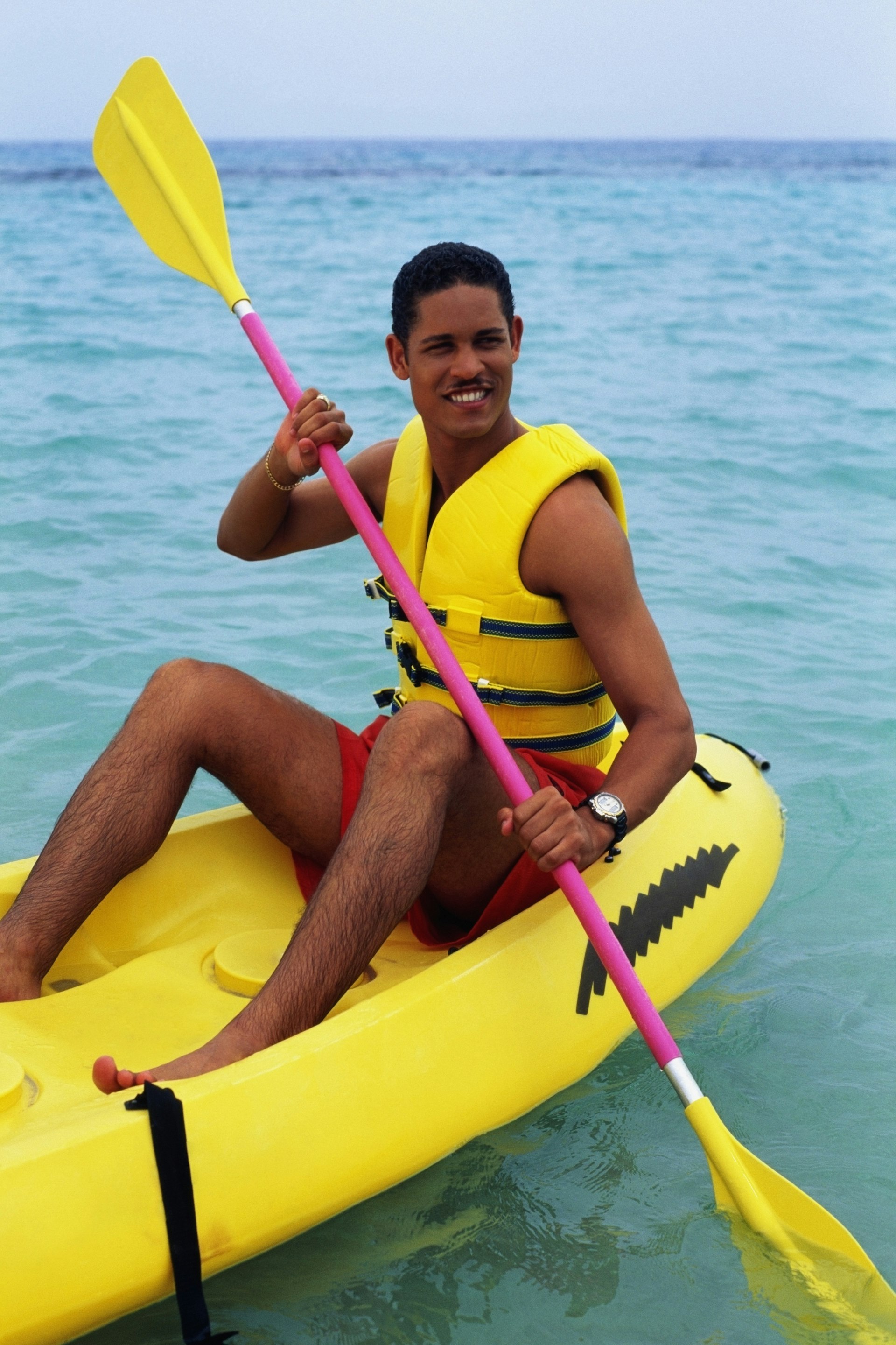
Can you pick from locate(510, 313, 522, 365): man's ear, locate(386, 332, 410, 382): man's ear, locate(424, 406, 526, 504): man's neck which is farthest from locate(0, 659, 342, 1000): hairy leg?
locate(510, 313, 522, 365): man's ear

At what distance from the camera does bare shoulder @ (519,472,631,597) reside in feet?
7.42

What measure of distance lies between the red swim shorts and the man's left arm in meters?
0.17

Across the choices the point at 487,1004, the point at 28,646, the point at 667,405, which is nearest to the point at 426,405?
the point at 487,1004

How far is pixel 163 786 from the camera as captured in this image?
92.1 inches

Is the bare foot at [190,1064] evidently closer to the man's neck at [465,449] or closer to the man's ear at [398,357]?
the man's neck at [465,449]

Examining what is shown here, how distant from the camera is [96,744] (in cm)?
414

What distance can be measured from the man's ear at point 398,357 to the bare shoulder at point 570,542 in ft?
1.13

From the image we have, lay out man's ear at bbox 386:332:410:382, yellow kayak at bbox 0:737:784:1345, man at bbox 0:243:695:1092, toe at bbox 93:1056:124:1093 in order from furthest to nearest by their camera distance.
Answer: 1. man's ear at bbox 386:332:410:382
2. man at bbox 0:243:695:1092
3. toe at bbox 93:1056:124:1093
4. yellow kayak at bbox 0:737:784:1345

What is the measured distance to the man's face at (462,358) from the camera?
2.31 meters

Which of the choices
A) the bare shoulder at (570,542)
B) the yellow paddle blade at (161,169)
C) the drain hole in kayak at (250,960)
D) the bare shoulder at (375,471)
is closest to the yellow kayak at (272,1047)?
the drain hole in kayak at (250,960)

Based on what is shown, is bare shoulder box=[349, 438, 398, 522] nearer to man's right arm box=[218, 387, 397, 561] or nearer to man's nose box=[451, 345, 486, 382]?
man's right arm box=[218, 387, 397, 561]

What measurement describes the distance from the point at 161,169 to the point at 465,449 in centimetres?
95

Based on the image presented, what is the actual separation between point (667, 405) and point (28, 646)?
5.17 metres

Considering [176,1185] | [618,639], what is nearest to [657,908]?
[618,639]
